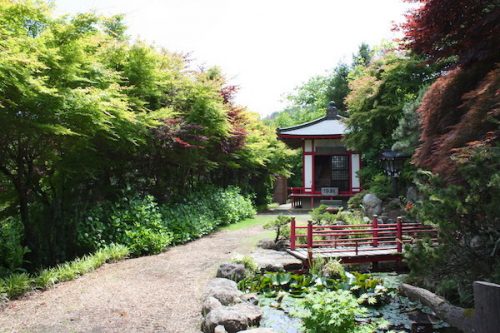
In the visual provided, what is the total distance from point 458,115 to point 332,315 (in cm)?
444

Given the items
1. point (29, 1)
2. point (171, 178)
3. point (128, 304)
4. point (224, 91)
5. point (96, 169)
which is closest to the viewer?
point (128, 304)

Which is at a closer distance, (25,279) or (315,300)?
(315,300)

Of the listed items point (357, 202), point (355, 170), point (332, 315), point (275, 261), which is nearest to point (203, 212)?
point (275, 261)

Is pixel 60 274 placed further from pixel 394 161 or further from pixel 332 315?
pixel 394 161

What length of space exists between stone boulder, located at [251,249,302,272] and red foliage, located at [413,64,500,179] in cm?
313

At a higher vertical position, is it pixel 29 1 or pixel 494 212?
pixel 29 1

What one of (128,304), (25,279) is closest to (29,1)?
(25,279)

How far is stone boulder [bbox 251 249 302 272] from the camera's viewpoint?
25.2 ft

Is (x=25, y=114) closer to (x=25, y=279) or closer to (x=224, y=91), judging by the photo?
(x=25, y=279)

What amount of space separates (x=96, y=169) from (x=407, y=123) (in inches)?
319

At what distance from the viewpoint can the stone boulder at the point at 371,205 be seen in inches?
518

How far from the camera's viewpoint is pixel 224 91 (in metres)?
14.7

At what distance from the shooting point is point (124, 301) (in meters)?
5.50

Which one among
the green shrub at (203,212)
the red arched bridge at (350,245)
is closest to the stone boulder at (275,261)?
the red arched bridge at (350,245)
